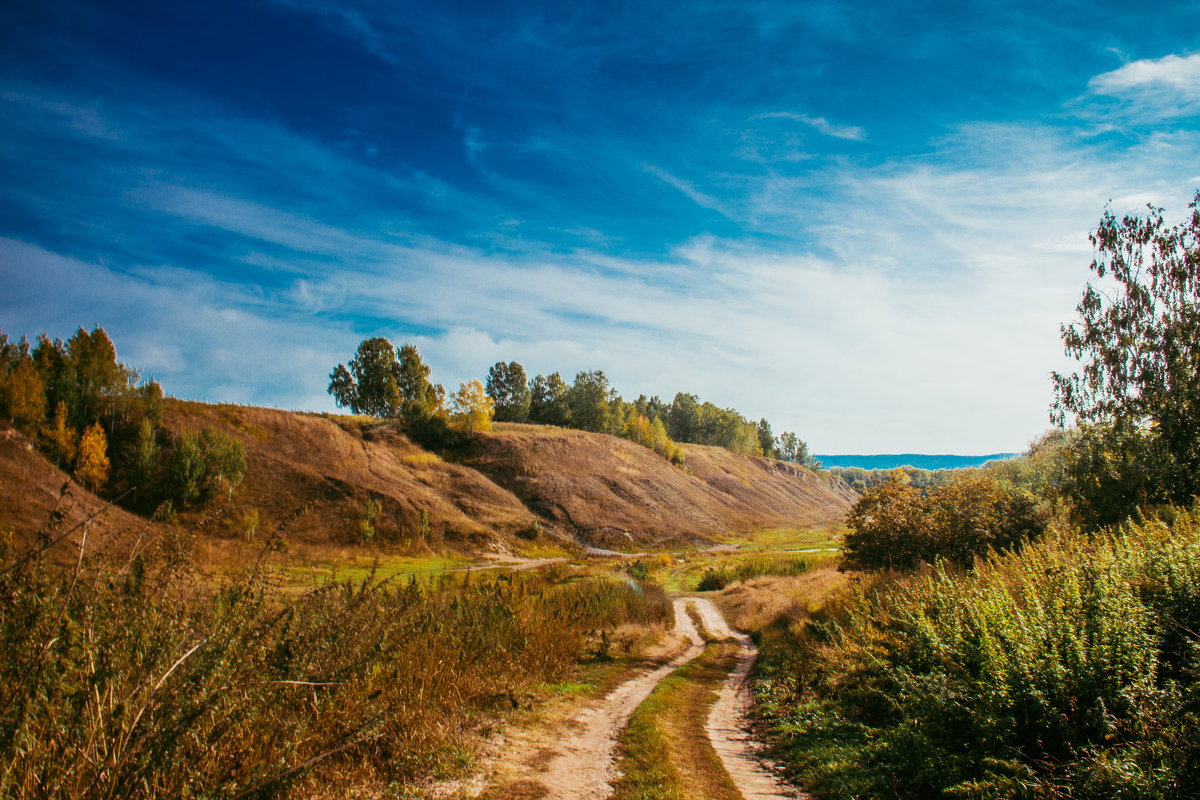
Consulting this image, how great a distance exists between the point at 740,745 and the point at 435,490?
5628 centimetres

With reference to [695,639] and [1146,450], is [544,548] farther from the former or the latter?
[1146,450]

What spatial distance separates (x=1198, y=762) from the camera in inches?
177

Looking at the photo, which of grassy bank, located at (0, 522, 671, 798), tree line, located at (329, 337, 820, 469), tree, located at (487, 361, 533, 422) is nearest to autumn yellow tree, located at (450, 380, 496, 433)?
tree line, located at (329, 337, 820, 469)

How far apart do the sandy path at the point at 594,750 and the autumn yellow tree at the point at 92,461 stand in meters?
46.4

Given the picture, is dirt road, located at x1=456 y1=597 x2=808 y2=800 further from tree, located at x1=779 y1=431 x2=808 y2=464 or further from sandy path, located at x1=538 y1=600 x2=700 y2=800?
tree, located at x1=779 y1=431 x2=808 y2=464

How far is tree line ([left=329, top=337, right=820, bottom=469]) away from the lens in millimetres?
78938

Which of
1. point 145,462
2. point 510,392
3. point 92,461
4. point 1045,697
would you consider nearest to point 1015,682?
point 1045,697

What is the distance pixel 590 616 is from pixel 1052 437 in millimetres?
63110

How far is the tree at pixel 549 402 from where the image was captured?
361 feet

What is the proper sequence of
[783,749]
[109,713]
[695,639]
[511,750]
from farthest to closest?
[695,639] → [783,749] → [511,750] → [109,713]

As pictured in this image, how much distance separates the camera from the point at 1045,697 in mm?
6176

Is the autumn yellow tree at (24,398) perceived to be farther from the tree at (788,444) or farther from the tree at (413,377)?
the tree at (788,444)

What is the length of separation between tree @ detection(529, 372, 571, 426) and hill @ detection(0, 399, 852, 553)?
15255 millimetres

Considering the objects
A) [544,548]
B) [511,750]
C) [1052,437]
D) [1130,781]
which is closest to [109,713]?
[511,750]
